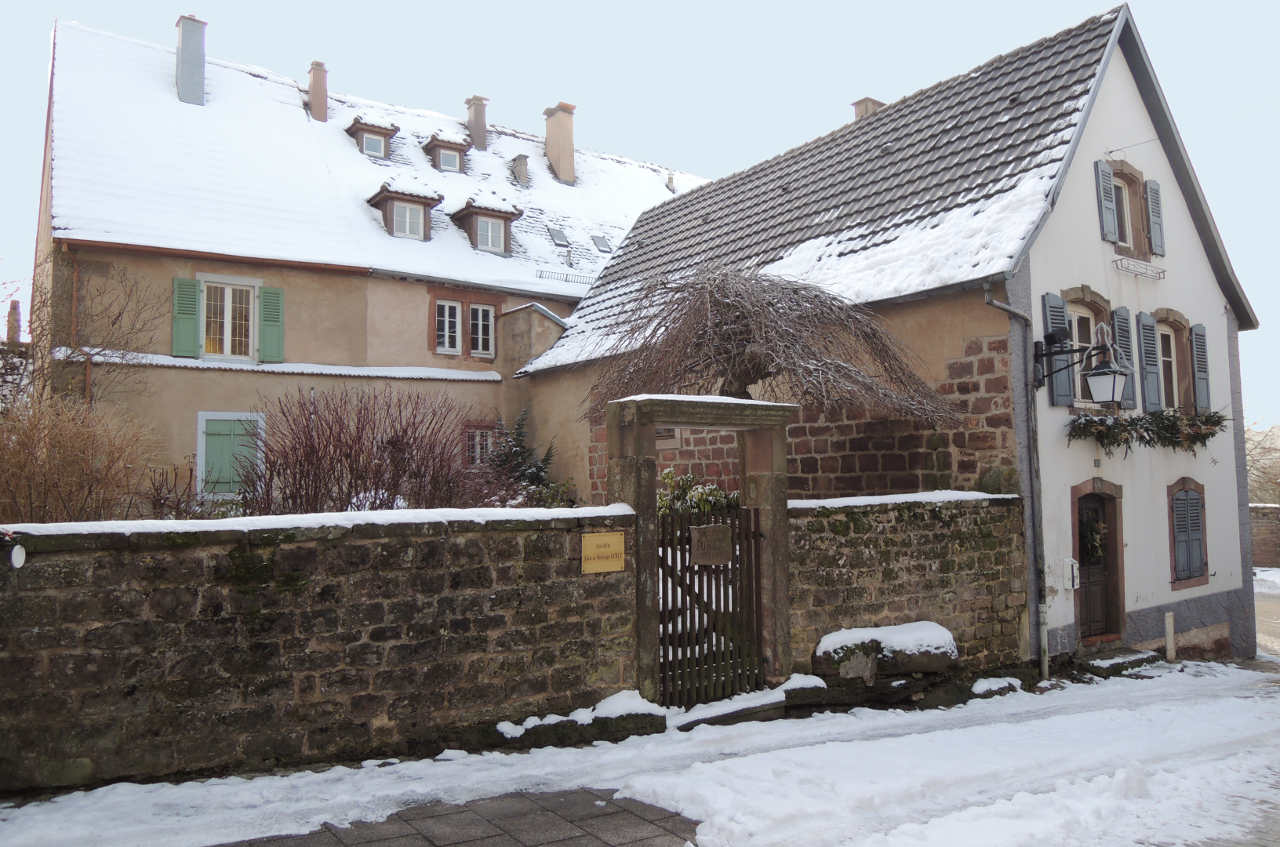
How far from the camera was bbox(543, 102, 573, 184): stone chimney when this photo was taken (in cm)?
2586

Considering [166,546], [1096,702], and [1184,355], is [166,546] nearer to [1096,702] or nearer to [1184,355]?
[1096,702]

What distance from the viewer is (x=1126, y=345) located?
1190cm

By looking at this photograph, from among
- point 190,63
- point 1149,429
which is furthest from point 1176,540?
point 190,63

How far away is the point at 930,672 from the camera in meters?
8.76

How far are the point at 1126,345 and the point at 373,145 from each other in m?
17.3

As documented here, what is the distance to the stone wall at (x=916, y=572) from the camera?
808 centimetres

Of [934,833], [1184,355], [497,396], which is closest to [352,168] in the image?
[497,396]

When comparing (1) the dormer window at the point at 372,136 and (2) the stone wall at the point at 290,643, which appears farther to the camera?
(1) the dormer window at the point at 372,136

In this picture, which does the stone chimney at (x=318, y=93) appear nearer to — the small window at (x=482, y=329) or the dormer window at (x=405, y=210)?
the dormer window at (x=405, y=210)

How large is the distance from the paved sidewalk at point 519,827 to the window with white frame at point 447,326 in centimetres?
1483

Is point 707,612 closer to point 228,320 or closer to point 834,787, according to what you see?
point 834,787

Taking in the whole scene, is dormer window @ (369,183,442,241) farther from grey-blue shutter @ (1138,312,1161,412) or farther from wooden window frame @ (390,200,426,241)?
grey-blue shutter @ (1138,312,1161,412)

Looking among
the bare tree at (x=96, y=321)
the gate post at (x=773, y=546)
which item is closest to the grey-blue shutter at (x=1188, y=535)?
the gate post at (x=773, y=546)

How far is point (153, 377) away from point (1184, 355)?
54.1 ft
